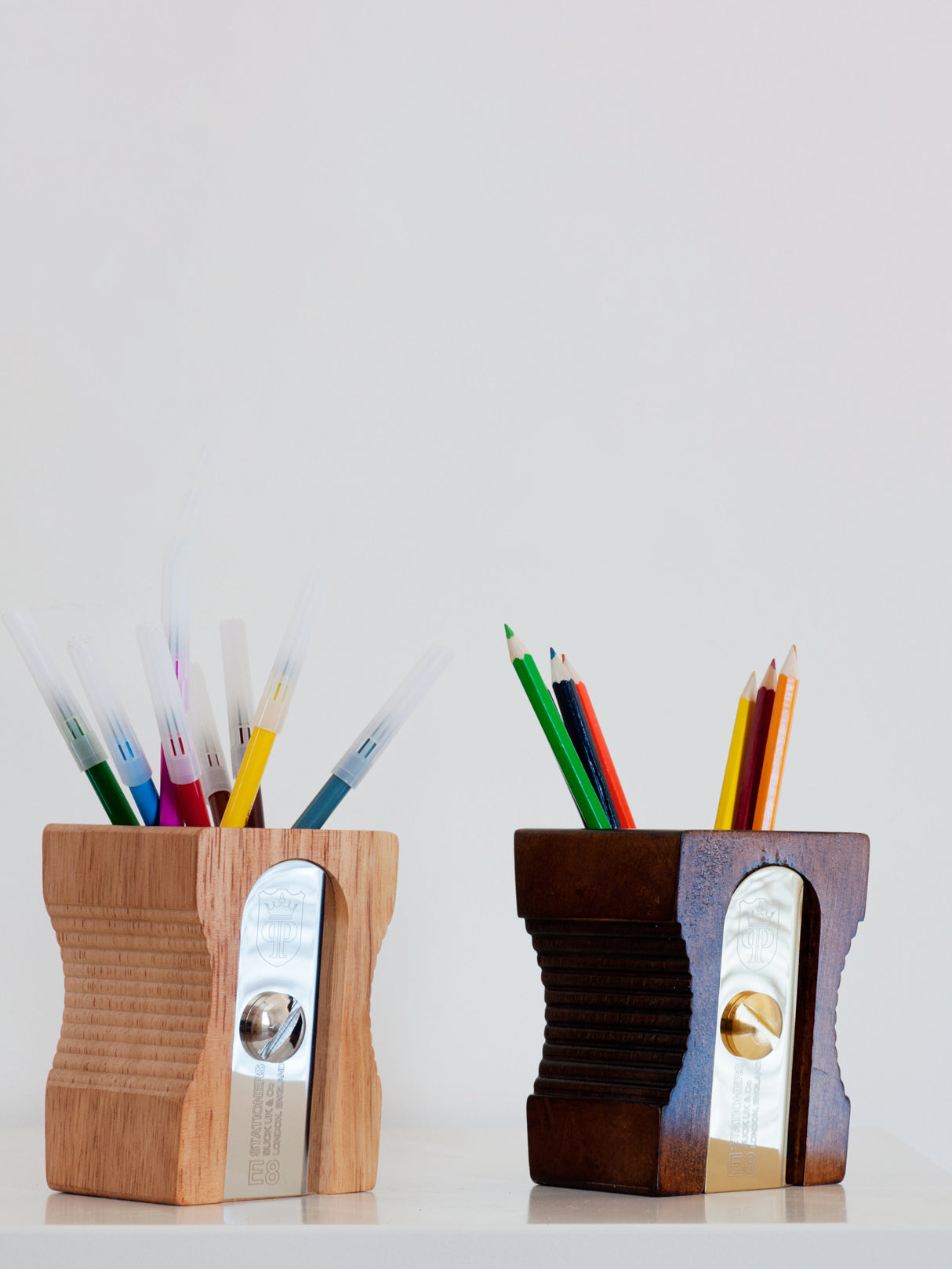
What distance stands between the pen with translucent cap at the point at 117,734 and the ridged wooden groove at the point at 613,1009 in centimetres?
15

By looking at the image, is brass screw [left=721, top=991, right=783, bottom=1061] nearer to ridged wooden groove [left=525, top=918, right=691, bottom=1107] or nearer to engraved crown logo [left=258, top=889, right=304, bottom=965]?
ridged wooden groove [left=525, top=918, right=691, bottom=1107]

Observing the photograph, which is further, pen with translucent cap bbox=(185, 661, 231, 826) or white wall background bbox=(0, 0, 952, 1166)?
white wall background bbox=(0, 0, 952, 1166)

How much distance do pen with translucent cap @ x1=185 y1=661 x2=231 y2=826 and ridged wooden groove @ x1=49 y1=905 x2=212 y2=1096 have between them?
A: 0.06 meters

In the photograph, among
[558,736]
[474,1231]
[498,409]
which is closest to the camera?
[474,1231]

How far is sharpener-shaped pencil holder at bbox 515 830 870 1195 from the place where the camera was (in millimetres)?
496

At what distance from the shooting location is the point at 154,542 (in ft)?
2.27

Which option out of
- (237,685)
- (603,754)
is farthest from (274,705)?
(603,754)

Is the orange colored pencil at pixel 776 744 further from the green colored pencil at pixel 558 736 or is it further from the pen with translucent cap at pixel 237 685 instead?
the pen with translucent cap at pixel 237 685

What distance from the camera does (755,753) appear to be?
1.80ft

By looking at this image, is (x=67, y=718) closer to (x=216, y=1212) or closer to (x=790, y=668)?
(x=216, y=1212)

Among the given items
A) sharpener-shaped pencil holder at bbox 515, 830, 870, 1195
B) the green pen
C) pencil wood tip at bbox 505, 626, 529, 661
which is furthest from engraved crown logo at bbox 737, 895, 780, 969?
the green pen

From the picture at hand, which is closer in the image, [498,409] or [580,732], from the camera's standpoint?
[580,732]

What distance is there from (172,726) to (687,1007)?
0.21 m

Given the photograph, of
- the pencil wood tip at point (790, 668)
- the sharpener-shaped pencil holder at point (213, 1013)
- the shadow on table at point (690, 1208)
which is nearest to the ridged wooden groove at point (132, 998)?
the sharpener-shaped pencil holder at point (213, 1013)
